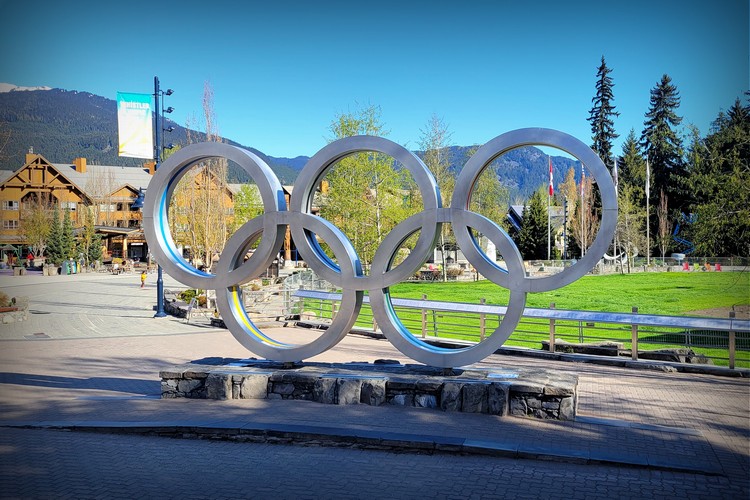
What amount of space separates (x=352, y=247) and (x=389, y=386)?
236cm

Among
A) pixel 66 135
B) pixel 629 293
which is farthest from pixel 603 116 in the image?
pixel 66 135

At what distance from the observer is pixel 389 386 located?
1002 centimetres

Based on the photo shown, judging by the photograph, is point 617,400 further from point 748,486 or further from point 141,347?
point 141,347

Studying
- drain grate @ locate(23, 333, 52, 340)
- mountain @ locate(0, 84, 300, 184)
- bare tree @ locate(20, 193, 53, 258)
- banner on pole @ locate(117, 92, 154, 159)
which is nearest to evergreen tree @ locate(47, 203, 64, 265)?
bare tree @ locate(20, 193, 53, 258)

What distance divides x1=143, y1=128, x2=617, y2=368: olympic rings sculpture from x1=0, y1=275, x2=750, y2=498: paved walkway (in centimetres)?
121

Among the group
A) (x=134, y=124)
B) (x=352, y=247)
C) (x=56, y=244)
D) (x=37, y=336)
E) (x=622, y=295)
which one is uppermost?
(x=134, y=124)

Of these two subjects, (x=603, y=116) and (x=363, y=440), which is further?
(x=603, y=116)

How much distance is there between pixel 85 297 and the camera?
102 ft

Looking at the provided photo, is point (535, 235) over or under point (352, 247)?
over

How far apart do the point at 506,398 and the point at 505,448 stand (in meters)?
1.65

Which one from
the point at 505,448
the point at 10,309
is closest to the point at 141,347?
the point at 10,309

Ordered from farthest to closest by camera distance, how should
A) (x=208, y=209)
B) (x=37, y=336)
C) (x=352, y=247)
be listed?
(x=208, y=209) < (x=37, y=336) < (x=352, y=247)

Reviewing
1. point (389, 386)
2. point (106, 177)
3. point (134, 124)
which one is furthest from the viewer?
point (106, 177)

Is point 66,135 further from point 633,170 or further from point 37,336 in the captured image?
point 37,336
